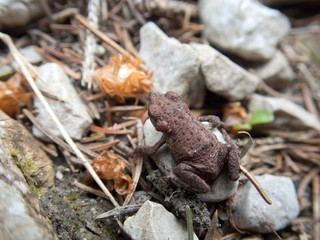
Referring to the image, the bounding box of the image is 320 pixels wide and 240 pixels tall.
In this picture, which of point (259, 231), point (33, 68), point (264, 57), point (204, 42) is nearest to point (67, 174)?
point (33, 68)

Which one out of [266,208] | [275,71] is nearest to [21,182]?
[266,208]

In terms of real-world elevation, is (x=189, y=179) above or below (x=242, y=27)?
below

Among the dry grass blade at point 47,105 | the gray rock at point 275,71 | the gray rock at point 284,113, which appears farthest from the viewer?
the gray rock at point 275,71

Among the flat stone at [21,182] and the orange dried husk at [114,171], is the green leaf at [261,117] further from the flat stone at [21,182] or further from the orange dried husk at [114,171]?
Answer: the flat stone at [21,182]

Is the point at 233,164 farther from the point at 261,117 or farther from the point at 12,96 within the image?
the point at 12,96

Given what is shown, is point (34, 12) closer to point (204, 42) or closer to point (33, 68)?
point (33, 68)

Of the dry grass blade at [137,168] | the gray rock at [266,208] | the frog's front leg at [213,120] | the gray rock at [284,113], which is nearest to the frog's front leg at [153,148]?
the dry grass blade at [137,168]
